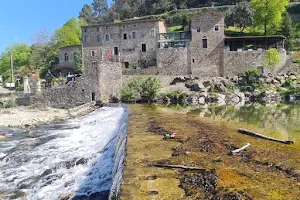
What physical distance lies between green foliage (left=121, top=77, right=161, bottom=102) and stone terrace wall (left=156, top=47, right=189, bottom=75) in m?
12.2

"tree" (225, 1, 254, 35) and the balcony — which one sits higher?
"tree" (225, 1, 254, 35)

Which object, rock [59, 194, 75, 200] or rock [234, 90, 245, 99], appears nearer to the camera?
rock [59, 194, 75, 200]

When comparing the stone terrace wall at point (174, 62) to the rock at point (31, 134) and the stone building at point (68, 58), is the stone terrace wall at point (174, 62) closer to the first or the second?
the stone building at point (68, 58)

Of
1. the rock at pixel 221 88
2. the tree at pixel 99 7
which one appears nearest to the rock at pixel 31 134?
the rock at pixel 221 88

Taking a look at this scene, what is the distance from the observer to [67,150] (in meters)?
13.3

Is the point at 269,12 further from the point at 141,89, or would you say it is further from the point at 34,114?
the point at 34,114

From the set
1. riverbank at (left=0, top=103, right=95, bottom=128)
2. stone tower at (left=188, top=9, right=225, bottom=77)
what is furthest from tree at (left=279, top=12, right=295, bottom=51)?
riverbank at (left=0, top=103, right=95, bottom=128)

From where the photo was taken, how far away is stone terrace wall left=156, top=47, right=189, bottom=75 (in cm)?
4356

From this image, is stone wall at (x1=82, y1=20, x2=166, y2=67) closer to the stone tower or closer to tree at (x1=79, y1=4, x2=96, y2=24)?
the stone tower

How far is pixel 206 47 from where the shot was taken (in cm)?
4359

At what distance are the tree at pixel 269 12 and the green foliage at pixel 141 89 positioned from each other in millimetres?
29317

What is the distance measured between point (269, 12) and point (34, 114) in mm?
42356

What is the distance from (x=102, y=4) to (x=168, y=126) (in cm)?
11753

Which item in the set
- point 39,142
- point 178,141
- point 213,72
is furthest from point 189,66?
point 178,141
